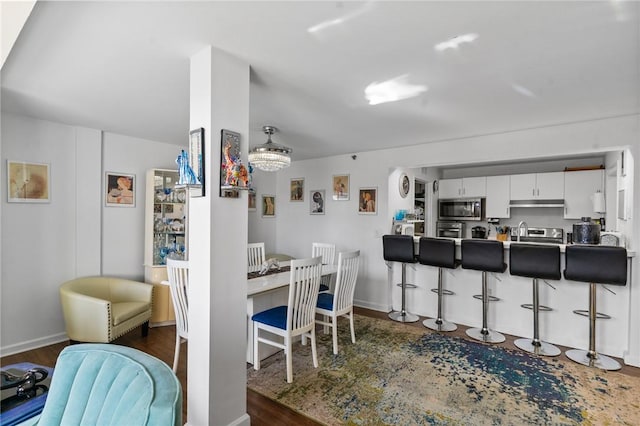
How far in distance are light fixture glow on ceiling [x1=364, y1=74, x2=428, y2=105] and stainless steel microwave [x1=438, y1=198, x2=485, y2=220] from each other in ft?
11.6

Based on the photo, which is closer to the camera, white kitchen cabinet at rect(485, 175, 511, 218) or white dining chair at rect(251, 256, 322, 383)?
white dining chair at rect(251, 256, 322, 383)

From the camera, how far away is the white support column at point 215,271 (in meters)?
1.80

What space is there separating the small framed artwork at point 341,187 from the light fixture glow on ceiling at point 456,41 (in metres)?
3.15

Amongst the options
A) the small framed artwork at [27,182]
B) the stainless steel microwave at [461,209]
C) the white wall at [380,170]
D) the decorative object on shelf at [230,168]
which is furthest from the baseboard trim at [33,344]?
the stainless steel microwave at [461,209]

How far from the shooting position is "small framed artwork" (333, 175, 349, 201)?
493 centimetres

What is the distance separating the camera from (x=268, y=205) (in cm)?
571

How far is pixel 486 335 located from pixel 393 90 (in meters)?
3.03

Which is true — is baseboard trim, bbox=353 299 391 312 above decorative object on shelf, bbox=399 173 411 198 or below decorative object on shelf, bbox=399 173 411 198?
below

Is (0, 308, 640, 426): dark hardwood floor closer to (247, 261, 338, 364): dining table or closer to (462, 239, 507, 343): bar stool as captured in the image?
(462, 239, 507, 343): bar stool

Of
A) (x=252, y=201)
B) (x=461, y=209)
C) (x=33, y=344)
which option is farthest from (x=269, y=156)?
(x=461, y=209)

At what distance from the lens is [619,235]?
315 cm

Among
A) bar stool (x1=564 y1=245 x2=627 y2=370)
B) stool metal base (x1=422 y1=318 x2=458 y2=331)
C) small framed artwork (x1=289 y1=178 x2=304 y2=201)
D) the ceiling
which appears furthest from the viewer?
small framed artwork (x1=289 y1=178 x2=304 y2=201)

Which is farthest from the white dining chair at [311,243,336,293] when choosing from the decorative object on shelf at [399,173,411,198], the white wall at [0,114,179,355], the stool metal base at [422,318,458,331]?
the white wall at [0,114,179,355]

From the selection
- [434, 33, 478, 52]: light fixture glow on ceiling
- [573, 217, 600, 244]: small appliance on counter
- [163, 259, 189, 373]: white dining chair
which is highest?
[434, 33, 478, 52]: light fixture glow on ceiling
